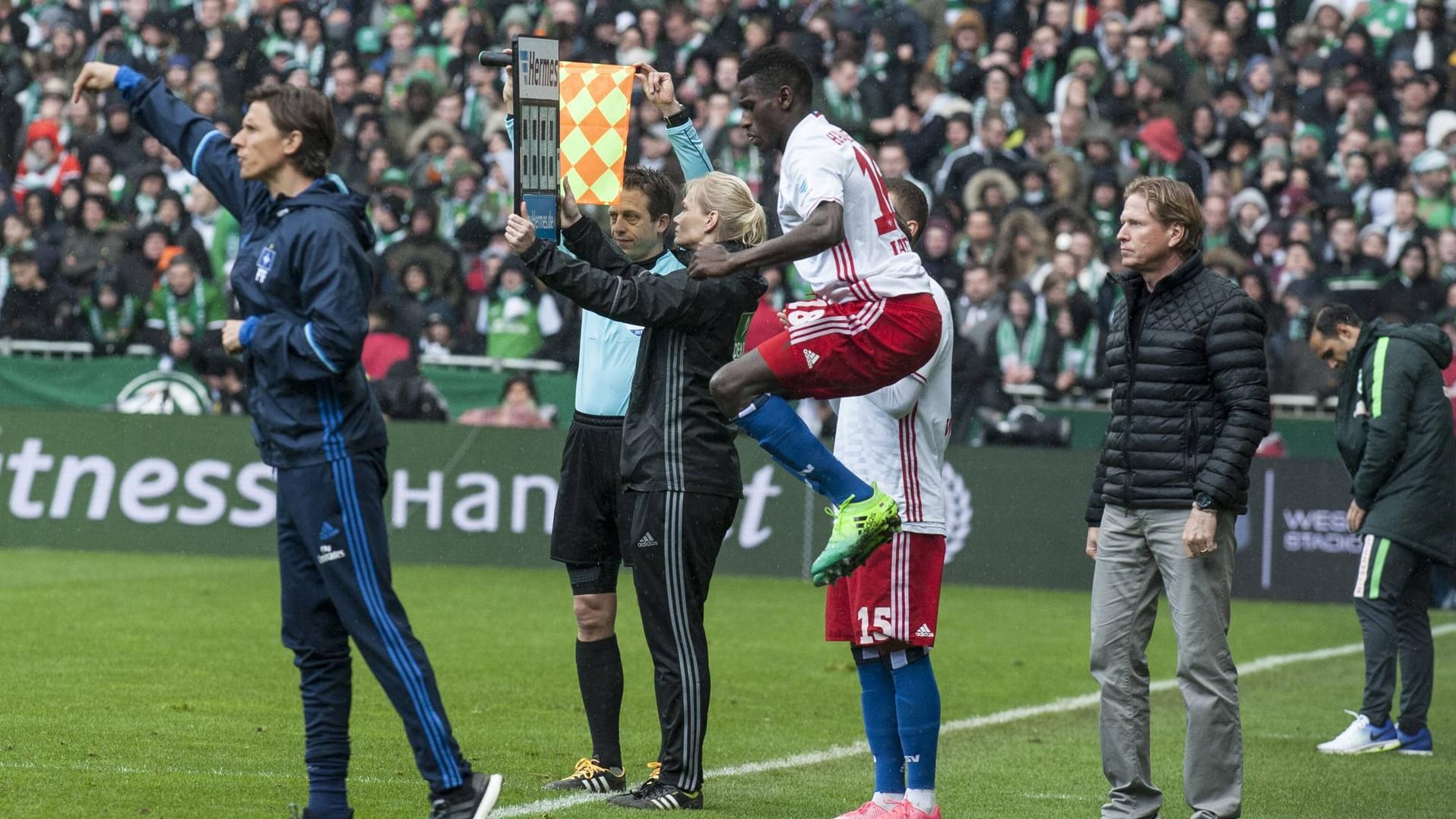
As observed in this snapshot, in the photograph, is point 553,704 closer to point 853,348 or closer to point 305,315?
point 853,348

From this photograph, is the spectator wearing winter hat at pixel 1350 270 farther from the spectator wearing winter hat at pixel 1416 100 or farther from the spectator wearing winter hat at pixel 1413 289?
the spectator wearing winter hat at pixel 1416 100

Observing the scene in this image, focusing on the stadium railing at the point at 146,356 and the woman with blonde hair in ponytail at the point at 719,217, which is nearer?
the woman with blonde hair in ponytail at the point at 719,217

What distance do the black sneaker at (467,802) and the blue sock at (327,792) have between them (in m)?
0.31

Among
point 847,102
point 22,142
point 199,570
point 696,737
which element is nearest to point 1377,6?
point 847,102

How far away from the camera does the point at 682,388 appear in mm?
6812

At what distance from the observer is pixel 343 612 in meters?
5.47

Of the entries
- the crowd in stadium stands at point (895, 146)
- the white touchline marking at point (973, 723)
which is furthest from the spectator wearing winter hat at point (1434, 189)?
the white touchline marking at point (973, 723)

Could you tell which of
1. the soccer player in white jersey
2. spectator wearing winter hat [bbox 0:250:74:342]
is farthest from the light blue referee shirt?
spectator wearing winter hat [bbox 0:250:74:342]

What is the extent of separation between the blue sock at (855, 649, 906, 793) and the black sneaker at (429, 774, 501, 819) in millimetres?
1489

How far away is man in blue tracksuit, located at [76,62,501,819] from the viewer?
17.8 ft

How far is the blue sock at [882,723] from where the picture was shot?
21.1 ft

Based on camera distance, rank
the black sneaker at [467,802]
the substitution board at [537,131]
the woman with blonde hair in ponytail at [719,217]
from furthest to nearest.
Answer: the woman with blonde hair in ponytail at [719,217] < the substitution board at [537,131] < the black sneaker at [467,802]

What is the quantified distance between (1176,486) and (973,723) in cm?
342

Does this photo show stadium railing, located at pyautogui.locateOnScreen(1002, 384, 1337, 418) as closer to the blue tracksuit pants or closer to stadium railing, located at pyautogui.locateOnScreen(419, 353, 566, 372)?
stadium railing, located at pyautogui.locateOnScreen(419, 353, 566, 372)
